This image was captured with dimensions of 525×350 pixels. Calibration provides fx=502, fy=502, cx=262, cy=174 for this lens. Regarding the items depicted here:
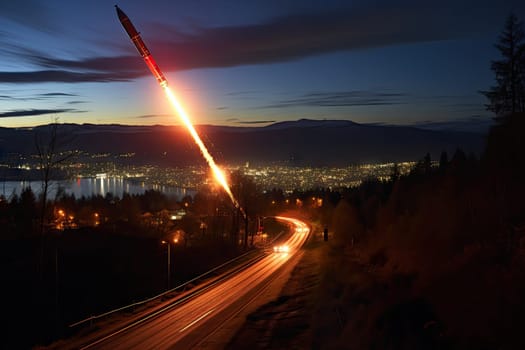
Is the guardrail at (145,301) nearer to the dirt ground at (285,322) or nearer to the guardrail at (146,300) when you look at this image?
the guardrail at (146,300)

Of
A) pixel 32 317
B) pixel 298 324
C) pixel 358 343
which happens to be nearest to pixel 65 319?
pixel 32 317

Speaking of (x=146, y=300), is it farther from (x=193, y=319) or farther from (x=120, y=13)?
(x=120, y=13)

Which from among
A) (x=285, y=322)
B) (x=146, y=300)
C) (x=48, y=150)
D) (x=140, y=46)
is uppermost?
(x=140, y=46)

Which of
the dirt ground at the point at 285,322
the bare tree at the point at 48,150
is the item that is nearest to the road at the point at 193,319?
the dirt ground at the point at 285,322

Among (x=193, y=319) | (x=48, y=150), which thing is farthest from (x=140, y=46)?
(x=193, y=319)

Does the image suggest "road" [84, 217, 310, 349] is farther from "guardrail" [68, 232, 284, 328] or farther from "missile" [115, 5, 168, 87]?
"missile" [115, 5, 168, 87]

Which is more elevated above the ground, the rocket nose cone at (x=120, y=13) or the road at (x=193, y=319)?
the rocket nose cone at (x=120, y=13)

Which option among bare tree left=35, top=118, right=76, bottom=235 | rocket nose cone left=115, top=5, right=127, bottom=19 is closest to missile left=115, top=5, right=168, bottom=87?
rocket nose cone left=115, top=5, right=127, bottom=19
